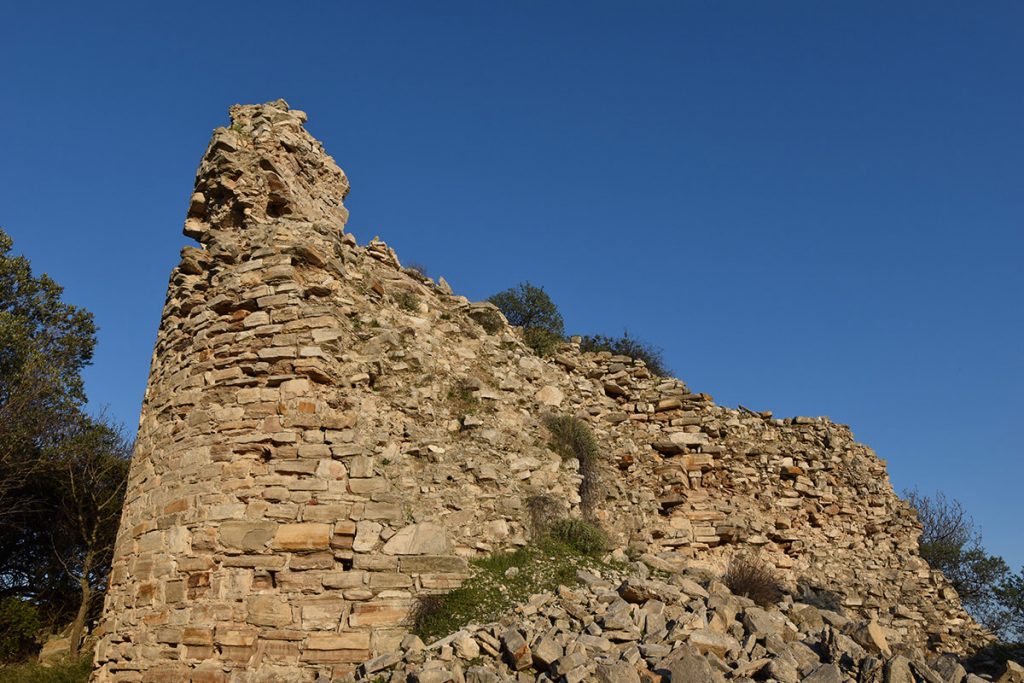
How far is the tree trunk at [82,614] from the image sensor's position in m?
13.7

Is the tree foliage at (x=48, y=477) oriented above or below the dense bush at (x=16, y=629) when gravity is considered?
above

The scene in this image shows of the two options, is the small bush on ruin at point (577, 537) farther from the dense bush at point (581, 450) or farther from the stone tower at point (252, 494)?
the stone tower at point (252, 494)

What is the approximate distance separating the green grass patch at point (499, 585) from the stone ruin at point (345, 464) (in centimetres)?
18

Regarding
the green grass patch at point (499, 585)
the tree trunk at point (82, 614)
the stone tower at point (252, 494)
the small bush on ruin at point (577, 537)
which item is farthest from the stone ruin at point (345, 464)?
the tree trunk at point (82, 614)

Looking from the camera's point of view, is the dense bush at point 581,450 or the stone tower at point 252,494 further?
the dense bush at point 581,450

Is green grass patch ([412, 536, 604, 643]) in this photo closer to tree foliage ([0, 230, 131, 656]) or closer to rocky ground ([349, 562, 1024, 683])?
rocky ground ([349, 562, 1024, 683])

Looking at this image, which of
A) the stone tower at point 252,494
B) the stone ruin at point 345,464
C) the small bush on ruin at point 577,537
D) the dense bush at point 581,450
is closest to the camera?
the stone tower at point 252,494

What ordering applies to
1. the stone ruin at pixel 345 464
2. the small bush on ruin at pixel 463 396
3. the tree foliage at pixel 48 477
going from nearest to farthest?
the stone ruin at pixel 345 464, the small bush on ruin at pixel 463 396, the tree foliage at pixel 48 477

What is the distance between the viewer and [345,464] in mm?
7535

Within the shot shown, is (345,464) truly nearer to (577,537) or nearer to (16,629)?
(577,537)

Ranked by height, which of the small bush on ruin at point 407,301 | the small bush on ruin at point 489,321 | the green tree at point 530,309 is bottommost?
the small bush on ruin at point 407,301

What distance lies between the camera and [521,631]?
6.51 m

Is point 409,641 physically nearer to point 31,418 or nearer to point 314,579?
point 314,579

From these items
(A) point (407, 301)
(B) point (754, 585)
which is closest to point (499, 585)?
(B) point (754, 585)
